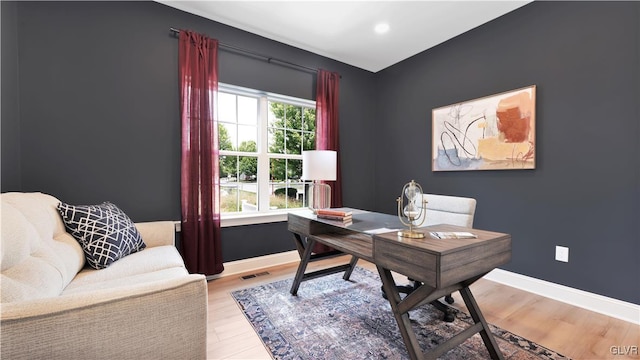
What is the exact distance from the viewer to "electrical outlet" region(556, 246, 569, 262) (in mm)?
2197

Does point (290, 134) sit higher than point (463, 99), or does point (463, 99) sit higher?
point (463, 99)

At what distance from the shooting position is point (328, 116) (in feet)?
11.0

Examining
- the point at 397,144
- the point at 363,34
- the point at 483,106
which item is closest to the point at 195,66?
the point at 363,34

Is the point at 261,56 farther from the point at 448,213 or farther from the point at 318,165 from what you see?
the point at 448,213

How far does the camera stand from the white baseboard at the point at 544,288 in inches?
75.3

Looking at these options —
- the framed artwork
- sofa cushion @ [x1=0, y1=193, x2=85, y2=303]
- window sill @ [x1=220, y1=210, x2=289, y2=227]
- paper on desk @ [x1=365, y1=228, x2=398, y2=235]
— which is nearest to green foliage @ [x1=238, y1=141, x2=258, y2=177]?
window sill @ [x1=220, y1=210, x2=289, y2=227]

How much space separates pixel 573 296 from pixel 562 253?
343 mm

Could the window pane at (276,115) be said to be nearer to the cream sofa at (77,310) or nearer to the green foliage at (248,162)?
the green foliage at (248,162)

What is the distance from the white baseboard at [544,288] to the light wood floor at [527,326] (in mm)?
67

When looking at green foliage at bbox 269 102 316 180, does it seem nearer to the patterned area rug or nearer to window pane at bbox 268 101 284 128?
window pane at bbox 268 101 284 128

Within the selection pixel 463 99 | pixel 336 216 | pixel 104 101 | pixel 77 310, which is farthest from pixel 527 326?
pixel 104 101

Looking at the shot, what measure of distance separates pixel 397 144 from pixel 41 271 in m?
3.53

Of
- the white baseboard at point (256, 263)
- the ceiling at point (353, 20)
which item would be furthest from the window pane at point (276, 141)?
the white baseboard at point (256, 263)

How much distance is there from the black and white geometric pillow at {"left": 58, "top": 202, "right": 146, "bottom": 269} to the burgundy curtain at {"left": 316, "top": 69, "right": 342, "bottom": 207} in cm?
220
